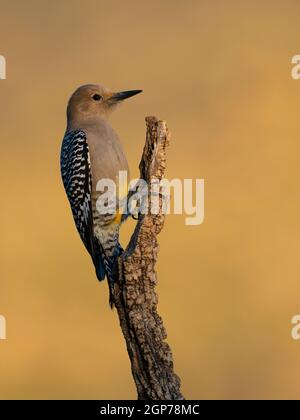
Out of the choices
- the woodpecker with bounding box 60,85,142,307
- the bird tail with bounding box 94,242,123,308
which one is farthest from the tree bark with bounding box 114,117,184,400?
the woodpecker with bounding box 60,85,142,307

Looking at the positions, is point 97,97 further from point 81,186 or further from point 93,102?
point 81,186

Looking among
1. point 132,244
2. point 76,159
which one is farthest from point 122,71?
point 132,244

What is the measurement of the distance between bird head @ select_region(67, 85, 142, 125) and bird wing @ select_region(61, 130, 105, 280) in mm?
342

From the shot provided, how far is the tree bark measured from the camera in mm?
6555

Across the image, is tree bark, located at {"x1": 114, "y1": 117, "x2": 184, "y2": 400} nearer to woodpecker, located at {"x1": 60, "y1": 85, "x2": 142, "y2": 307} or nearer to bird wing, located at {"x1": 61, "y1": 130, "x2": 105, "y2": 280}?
woodpecker, located at {"x1": 60, "y1": 85, "x2": 142, "y2": 307}

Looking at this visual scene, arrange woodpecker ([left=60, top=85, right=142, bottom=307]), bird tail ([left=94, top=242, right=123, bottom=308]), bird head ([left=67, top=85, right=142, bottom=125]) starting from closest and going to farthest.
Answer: bird tail ([left=94, top=242, right=123, bottom=308]), woodpecker ([left=60, top=85, right=142, bottom=307]), bird head ([left=67, top=85, right=142, bottom=125])

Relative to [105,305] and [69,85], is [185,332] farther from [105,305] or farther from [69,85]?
[69,85]

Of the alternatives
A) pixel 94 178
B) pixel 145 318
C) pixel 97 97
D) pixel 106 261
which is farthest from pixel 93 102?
pixel 145 318

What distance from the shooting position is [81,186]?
8570mm

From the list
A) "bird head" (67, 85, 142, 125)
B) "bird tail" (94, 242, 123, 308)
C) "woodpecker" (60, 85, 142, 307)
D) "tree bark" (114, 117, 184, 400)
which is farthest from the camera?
"bird head" (67, 85, 142, 125)

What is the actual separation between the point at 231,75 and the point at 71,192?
18.0ft

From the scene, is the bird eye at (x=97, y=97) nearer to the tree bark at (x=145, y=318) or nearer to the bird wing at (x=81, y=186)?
the bird wing at (x=81, y=186)

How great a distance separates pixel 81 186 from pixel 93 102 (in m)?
0.93

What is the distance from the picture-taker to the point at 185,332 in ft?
36.0
